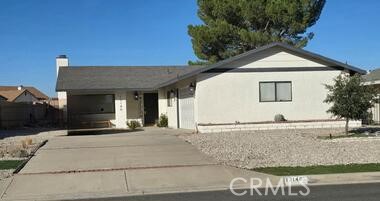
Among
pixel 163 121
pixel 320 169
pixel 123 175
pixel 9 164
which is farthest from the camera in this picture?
pixel 163 121

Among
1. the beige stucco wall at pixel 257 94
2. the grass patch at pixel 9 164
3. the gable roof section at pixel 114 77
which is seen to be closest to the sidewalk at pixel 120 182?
the grass patch at pixel 9 164

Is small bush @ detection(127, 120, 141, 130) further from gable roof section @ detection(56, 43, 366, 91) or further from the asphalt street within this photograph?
the asphalt street

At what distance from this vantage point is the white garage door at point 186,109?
26531 millimetres

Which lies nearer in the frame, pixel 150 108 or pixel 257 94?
pixel 257 94

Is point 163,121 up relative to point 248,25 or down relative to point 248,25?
down

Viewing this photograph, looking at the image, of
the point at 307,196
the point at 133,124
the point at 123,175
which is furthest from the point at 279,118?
the point at 307,196

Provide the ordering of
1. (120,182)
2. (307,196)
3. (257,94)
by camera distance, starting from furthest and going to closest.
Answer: (257,94)
(120,182)
(307,196)

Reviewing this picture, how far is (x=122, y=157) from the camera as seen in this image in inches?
614

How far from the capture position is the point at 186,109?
27531mm

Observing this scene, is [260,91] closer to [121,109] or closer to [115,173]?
[121,109]

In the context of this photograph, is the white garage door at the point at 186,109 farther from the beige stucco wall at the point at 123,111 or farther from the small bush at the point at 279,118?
the beige stucco wall at the point at 123,111

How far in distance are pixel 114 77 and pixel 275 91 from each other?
12066 mm

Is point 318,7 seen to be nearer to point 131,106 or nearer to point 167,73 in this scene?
point 167,73

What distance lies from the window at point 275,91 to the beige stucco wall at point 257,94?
20 centimetres
